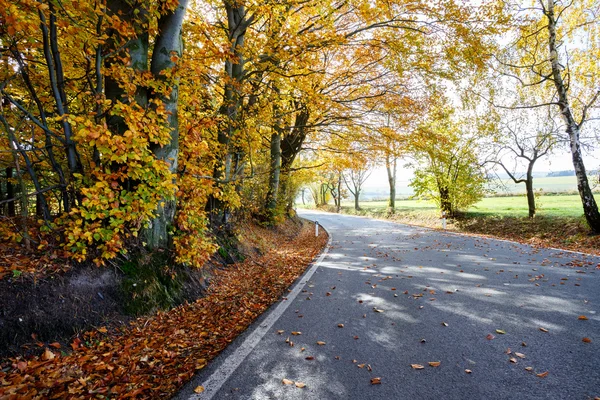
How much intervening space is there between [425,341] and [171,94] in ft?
17.4

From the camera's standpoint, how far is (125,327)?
376cm

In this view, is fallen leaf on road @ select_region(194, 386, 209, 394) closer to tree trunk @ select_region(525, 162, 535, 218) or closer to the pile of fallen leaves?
the pile of fallen leaves

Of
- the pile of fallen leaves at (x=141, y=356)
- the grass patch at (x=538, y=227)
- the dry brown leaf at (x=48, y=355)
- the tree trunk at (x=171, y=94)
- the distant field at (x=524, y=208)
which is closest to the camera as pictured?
the pile of fallen leaves at (x=141, y=356)

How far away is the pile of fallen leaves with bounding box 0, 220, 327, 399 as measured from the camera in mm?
2555

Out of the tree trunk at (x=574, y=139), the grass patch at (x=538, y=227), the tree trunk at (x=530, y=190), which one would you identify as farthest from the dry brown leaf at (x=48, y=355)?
the tree trunk at (x=530, y=190)

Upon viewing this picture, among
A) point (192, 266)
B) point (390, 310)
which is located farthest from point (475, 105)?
point (192, 266)

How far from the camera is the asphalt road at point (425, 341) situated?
2.57 m

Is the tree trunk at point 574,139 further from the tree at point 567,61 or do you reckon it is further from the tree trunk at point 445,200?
the tree trunk at point 445,200

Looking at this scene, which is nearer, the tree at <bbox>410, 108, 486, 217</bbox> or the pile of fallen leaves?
the pile of fallen leaves

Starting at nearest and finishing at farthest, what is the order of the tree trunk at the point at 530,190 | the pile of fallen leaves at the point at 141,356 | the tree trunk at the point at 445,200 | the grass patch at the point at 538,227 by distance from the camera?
the pile of fallen leaves at the point at 141,356 < the grass patch at the point at 538,227 < the tree trunk at the point at 530,190 < the tree trunk at the point at 445,200

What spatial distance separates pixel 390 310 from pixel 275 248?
24.3 feet

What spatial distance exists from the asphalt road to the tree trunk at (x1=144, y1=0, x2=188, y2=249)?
2.37 m

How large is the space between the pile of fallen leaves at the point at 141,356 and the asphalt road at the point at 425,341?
0.33 m

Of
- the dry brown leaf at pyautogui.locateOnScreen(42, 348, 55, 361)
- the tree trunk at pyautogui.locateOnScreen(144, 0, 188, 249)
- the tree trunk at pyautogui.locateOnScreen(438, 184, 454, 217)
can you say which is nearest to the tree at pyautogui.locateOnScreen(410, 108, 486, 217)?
the tree trunk at pyautogui.locateOnScreen(438, 184, 454, 217)
